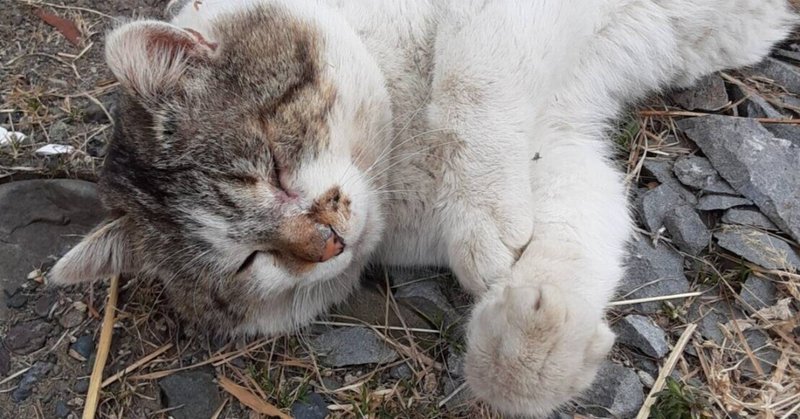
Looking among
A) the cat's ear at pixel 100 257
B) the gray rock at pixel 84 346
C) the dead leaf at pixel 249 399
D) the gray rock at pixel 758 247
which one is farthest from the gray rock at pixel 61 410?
the gray rock at pixel 758 247

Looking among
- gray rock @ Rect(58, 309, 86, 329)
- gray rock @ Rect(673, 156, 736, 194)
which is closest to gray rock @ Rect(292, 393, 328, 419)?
gray rock @ Rect(58, 309, 86, 329)

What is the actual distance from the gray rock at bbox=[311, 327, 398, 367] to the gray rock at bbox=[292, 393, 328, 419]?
14 cm

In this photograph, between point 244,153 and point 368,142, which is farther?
point 368,142

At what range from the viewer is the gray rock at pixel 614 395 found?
6.77 ft

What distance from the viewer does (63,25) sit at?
3182 mm

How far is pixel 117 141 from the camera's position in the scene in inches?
87.6

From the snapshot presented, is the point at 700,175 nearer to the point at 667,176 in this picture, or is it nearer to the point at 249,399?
the point at 667,176

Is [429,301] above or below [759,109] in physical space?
below

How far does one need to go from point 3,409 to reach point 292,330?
3.48 ft

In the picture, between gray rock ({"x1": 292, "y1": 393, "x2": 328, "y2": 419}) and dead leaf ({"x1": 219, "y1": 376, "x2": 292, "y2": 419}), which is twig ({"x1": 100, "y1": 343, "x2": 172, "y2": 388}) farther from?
gray rock ({"x1": 292, "y1": 393, "x2": 328, "y2": 419})

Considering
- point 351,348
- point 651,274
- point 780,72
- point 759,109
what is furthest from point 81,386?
point 780,72

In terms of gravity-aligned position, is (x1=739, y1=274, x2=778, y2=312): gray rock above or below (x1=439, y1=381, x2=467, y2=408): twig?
above

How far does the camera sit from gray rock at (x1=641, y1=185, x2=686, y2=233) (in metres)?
2.42

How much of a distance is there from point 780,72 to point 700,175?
78cm
